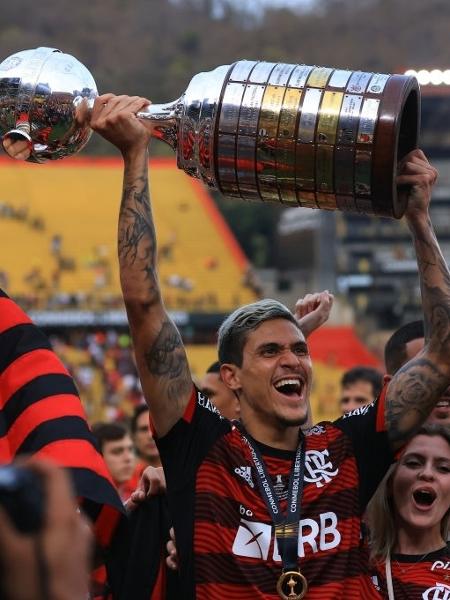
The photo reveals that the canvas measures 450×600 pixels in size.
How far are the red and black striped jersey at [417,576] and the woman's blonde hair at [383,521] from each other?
37 millimetres

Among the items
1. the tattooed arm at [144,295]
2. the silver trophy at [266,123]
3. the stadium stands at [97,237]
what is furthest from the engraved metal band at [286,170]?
the stadium stands at [97,237]

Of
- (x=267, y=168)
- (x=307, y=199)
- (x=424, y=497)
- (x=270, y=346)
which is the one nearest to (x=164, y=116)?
(x=267, y=168)

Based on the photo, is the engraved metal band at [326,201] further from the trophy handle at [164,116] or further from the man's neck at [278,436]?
the man's neck at [278,436]

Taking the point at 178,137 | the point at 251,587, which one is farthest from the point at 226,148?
the point at 251,587

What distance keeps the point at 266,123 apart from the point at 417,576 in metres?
1.24

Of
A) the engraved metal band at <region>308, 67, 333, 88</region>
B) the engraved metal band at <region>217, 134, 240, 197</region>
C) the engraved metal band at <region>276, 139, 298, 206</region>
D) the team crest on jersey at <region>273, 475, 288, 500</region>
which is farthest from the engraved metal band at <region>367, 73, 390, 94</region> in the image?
the team crest on jersey at <region>273, 475, 288, 500</region>

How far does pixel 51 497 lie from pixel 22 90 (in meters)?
1.67

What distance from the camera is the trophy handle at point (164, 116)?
2953mm

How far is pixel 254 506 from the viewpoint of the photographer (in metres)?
2.91

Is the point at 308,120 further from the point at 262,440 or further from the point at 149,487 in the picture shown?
the point at 149,487

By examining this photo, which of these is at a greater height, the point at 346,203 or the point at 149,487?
the point at 346,203

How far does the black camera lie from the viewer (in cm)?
133

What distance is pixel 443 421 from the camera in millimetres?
3674

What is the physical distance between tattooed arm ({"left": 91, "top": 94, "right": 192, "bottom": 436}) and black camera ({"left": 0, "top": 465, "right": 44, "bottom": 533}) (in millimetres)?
1605
